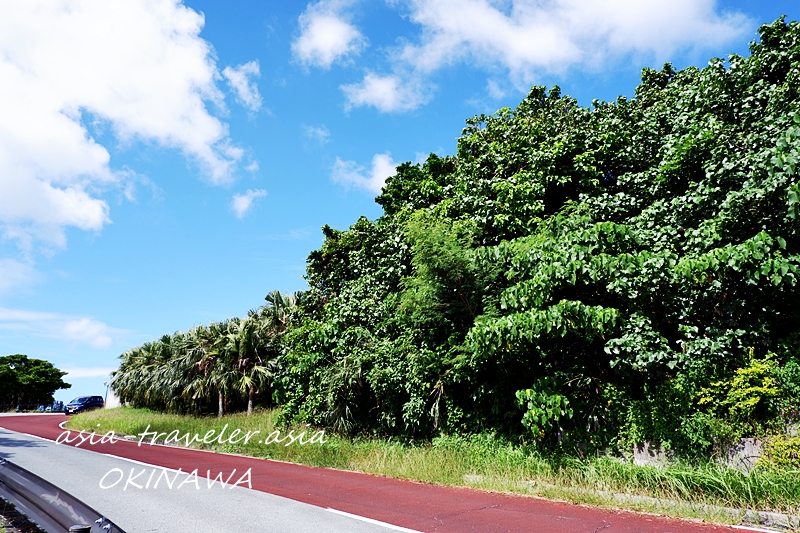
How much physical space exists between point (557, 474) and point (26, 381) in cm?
7081

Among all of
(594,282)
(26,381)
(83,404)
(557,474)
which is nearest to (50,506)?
(557,474)

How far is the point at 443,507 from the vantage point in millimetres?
8242

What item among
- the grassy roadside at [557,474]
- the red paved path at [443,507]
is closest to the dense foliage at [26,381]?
the grassy roadside at [557,474]

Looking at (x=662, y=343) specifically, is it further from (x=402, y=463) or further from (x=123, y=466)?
(x=123, y=466)

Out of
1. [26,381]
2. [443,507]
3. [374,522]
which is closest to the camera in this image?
[374,522]

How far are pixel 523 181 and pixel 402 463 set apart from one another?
841 cm

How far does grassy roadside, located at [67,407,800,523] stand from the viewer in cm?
767

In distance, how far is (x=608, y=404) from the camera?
10.9 m

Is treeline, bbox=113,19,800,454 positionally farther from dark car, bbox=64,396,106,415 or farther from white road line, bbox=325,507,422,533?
dark car, bbox=64,396,106,415

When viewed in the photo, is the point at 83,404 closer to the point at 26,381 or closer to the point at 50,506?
the point at 26,381

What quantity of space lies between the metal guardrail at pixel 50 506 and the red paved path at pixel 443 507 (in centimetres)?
435

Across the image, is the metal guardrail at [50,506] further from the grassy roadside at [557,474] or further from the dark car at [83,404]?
the dark car at [83,404]

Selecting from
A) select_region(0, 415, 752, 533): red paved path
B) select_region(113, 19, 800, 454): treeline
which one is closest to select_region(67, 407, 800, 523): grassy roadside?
select_region(0, 415, 752, 533): red paved path

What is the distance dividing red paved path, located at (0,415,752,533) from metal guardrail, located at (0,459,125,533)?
435 cm
